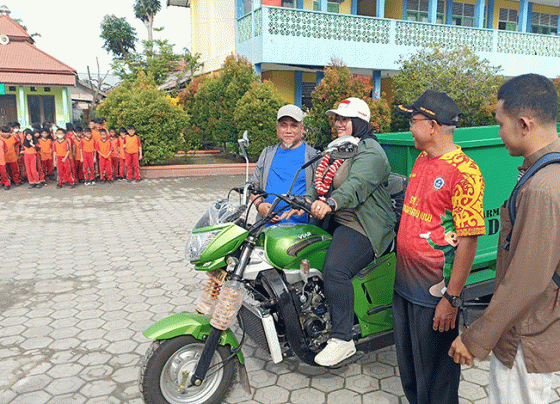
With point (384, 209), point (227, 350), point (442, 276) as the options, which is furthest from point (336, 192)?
point (227, 350)

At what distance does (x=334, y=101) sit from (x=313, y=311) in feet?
35.1

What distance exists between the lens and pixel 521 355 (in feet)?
5.47

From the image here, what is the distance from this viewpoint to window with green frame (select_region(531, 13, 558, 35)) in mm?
21962

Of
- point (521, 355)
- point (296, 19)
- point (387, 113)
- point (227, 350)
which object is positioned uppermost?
point (296, 19)

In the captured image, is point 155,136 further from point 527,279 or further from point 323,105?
point 527,279

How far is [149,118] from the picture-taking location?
1288 centimetres

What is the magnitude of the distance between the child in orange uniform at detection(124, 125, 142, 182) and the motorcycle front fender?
10458 millimetres

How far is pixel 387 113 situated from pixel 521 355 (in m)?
12.4

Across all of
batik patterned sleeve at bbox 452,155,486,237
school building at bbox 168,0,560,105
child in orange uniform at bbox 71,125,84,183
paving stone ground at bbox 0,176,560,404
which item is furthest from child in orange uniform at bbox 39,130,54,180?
batik patterned sleeve at bbox 452,155,486,237

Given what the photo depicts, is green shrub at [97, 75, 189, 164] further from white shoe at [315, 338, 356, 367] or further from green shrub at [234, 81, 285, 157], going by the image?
white shoe at [315, 338, 356, 367]

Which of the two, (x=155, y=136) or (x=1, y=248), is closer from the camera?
A: (x=1, y=248)

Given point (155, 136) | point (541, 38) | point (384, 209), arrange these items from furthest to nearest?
point (541, 38)
point (155, 136)
point (384, 209)

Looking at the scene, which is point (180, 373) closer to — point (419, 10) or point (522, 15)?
point (419, 10)

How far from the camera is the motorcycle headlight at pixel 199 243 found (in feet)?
8.69
